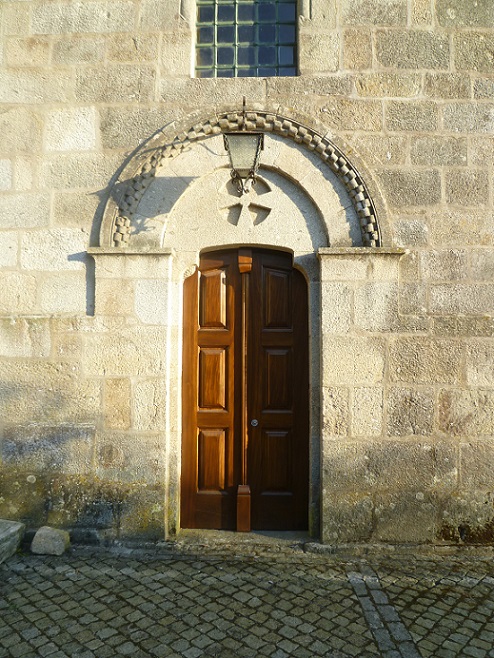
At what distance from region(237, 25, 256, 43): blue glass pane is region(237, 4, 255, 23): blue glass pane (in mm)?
50

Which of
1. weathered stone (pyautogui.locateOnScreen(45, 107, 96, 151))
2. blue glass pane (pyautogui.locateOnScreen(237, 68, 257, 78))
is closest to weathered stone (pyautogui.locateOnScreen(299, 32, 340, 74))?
blue glass pane (pyautogui.locateOnScreen(237, 68, 257, 78))

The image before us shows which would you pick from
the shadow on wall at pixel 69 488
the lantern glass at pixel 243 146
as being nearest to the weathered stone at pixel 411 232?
the lantern glass at pixel 243 146

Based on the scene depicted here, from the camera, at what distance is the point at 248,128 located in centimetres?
382

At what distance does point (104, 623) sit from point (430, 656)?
1.75m

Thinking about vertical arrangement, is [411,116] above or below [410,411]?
above

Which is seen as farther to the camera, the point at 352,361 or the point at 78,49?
the point at 78,49

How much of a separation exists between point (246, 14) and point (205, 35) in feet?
1.30

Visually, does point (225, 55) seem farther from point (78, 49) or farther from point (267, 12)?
point (78, 49)

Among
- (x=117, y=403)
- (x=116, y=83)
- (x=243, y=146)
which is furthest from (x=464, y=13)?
(x=117, y=403)

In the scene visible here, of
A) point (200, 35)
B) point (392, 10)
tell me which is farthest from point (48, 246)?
point (392, 10)

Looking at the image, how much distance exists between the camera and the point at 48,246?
3.84 meters

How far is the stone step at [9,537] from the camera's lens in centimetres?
335

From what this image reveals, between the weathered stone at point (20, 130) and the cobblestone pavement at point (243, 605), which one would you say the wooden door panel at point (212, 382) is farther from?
the weathered stone at point (20, 130)

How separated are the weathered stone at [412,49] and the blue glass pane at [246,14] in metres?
1.10
